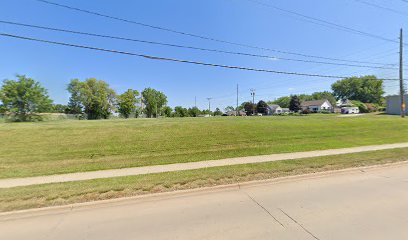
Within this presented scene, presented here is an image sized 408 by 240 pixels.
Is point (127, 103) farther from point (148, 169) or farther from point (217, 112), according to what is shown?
point (148, 169)

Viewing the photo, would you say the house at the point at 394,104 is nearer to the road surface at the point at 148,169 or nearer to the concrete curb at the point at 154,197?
the road surface at the point at 148,169

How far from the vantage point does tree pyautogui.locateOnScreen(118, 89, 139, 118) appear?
72500 mm

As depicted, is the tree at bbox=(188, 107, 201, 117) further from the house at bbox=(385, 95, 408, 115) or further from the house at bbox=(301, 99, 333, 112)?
the house at bbox=(385, 95, 408, 115)

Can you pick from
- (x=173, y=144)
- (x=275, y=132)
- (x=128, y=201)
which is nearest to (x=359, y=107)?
(x=275, y=132)

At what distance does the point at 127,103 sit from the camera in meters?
72.6

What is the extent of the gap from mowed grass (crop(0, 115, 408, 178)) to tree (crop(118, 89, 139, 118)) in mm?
62668

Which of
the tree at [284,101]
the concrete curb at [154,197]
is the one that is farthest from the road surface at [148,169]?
the tree at [284,101]

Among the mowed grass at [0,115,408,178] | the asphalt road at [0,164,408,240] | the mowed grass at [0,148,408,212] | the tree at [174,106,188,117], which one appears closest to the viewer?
the asphalt road at [0,164,408,240]

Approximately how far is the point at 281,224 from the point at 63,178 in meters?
6.41

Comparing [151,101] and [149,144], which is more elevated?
[151,101]

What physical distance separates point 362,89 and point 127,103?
94193 mm

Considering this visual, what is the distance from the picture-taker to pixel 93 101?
64.3 m

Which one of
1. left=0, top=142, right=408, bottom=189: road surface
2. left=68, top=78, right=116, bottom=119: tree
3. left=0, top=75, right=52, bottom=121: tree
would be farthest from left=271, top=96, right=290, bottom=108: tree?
left=0, top=142, right=408, bottom=189: road surface

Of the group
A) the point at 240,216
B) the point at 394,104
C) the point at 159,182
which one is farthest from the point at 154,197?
the point at 394,104
